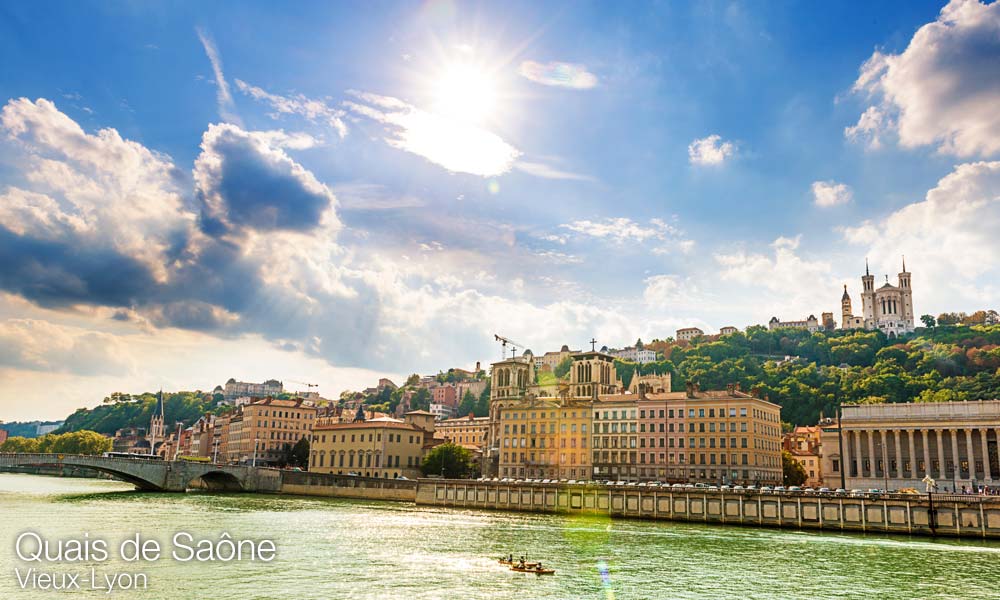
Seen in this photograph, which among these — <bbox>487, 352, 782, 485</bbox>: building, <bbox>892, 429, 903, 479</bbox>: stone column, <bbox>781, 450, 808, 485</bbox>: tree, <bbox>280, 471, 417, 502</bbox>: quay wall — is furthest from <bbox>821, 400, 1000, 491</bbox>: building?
<bbox>280, 471, 417, 502</bbox>: quay wall

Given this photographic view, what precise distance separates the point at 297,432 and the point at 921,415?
5160 inches

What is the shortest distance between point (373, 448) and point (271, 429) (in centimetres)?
5165

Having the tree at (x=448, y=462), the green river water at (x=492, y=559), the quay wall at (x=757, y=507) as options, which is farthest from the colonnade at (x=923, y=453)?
the tree at (x=448, y=462)

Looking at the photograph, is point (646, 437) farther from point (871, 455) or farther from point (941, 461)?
point (941, 461)

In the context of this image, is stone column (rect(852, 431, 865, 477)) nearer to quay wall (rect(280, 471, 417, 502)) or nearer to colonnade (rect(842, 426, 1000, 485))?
colonnade (rect(842, 426, 1000, 485))

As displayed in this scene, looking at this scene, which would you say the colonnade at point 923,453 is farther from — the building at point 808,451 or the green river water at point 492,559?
the green river water at point 492,559

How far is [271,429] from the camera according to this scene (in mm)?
177000

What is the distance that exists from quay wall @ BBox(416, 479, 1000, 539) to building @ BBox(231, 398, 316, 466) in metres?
84.2

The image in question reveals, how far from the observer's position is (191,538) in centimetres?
5534

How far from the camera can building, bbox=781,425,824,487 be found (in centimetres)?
13784

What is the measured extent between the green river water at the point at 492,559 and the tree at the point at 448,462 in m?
43.4

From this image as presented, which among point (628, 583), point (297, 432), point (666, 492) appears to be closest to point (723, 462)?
point (666, 492)

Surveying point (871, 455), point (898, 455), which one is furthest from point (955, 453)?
point (871, 455)

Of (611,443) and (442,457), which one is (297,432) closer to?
(442,457)
